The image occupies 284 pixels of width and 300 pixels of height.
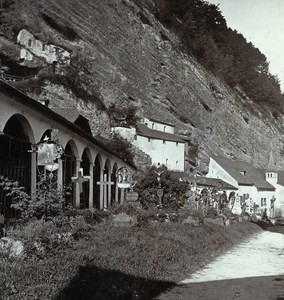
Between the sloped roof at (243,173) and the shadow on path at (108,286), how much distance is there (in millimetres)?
53437

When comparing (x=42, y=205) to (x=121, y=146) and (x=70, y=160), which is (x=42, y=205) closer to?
(x=70, y=160)

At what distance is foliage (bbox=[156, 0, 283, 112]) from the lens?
266ft

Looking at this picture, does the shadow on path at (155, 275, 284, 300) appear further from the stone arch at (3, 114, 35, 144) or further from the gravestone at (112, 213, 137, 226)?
the stone arch at (3, 114, 35, 144)

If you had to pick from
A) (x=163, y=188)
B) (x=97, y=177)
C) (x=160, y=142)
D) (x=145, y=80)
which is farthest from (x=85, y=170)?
(x=145, y=80)

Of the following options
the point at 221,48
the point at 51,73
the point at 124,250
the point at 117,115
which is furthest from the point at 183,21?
the point at 124,250

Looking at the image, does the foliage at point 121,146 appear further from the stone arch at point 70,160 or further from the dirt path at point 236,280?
the dirt path at point 236,280

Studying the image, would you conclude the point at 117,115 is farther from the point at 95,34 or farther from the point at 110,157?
the point at 110,157

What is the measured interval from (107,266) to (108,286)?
1.11 metres

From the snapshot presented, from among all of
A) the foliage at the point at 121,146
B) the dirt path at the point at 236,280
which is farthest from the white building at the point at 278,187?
the dirt path at the point at 236,280

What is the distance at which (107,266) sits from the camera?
32.1 ft

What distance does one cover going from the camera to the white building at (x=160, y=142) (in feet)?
195

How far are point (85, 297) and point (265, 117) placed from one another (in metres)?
84.2

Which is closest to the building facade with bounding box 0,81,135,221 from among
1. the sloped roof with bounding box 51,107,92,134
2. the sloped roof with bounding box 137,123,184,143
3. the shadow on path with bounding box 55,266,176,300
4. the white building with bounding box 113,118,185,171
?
the shadow on path with bounding box 55,266,176,300

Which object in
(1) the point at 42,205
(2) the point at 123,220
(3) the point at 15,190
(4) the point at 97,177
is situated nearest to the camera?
(3) the point at 15,190
